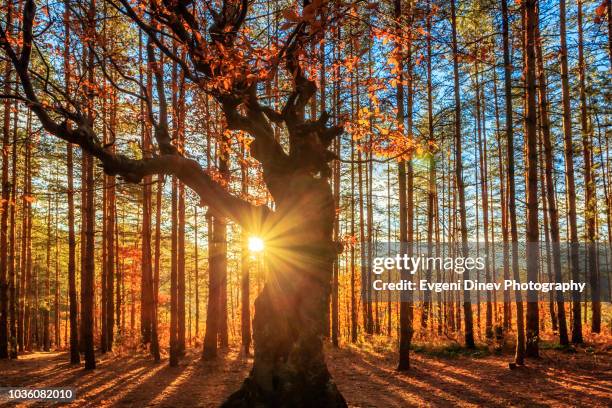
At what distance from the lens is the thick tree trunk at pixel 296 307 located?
5484 millimetres

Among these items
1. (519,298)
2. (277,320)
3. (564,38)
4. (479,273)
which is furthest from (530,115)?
(479,273)

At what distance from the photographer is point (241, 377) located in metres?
10.4

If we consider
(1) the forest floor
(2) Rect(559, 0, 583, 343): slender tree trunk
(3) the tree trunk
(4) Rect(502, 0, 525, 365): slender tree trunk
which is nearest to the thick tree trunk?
(1) the forest floor

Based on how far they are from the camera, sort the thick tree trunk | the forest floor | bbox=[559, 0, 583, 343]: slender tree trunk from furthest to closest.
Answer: bbox=[559, 0, 583, 343]: slender tree trunk < the forest floor < the thick tree trunk

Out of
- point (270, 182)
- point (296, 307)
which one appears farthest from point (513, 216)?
point (296, 307)

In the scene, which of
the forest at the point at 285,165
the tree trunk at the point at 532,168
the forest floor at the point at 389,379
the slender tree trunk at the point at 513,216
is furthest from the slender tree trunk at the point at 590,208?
the slender tree trunk at the point at 513,216

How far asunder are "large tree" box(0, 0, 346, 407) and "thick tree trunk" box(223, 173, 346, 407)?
0.01m

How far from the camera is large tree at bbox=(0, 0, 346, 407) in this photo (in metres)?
5.29

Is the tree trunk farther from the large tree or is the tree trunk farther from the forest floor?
the large tree

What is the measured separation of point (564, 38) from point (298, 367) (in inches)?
619

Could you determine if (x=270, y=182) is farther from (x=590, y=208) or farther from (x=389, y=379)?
(x=590, y=208)

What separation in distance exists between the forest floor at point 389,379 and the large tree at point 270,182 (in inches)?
103

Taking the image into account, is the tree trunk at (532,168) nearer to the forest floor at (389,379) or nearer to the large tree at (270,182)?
the forest floor at (389,379)

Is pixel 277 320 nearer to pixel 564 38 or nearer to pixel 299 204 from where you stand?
pixel 299 204
